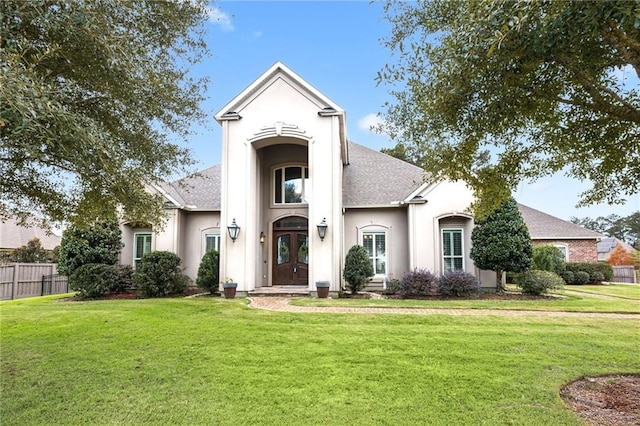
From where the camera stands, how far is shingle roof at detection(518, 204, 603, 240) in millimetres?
24000

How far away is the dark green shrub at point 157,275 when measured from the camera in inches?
589

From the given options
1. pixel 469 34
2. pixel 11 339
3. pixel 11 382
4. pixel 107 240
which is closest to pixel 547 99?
pixel 469 34

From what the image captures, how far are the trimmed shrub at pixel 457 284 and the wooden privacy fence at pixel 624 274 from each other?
20.3m

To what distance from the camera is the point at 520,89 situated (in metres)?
4.93

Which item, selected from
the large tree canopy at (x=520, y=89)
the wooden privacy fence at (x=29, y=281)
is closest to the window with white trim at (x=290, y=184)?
the large tree canopy at (x=520, y=89)

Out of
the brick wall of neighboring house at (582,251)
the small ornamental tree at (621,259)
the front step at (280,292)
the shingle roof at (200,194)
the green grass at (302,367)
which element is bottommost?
the green grass at (302,367)

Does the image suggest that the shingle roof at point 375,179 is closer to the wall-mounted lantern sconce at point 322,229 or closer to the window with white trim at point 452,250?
the window with white trim at point 452,250

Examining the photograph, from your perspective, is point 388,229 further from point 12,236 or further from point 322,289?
point 12,236

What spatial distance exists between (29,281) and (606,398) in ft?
70.4

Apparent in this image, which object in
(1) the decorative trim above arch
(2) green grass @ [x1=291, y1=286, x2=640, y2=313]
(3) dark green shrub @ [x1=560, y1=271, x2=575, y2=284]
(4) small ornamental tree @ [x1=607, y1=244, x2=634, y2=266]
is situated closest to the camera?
(2) green grass @ [x1=291, y1=286, x2=640, y2=313]

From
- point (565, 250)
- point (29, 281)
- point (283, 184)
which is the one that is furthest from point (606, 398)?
point (565, 250)

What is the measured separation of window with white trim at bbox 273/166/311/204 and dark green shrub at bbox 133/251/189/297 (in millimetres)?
5256

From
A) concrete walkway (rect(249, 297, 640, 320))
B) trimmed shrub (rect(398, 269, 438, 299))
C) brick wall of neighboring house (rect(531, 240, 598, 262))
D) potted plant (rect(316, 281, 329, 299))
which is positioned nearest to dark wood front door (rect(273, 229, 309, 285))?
potted plant (rect(316, 281, 329, 299))

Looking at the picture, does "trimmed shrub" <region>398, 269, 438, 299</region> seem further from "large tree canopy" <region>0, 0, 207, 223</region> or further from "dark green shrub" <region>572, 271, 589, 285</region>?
"dark green shrub" <region>572, 271, 589, 285</region>
